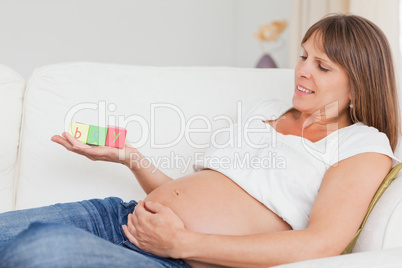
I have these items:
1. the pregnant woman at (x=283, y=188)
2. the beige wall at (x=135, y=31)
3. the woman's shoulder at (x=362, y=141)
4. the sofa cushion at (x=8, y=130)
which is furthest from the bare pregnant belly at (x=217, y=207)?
the beige wall at (x=135, y=31)

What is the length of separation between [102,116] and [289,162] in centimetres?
63

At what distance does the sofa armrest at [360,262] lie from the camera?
85cm

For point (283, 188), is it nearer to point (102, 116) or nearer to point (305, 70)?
point (305, 70)

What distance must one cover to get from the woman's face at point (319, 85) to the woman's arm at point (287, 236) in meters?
0.26

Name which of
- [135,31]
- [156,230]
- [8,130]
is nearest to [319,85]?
[156,230]

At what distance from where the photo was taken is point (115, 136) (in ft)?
4.33

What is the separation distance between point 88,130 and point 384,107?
77 centimetres

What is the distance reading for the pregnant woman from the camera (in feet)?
3.29

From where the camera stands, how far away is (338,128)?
1.35 meters

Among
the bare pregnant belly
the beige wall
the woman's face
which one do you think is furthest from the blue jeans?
the beige wall

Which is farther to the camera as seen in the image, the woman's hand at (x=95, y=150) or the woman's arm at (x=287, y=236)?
the woman's hand at (x=95, y=150)

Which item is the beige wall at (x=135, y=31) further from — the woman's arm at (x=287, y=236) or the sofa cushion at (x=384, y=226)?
the sofa cushion at (x=384, y=226)

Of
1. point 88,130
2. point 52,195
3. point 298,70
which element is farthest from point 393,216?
point 52,195

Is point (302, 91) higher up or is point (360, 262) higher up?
point (302, 91)
